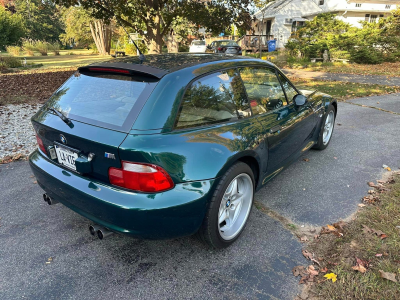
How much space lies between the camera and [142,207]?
6.28 feet

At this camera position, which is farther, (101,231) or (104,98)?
(104,98)

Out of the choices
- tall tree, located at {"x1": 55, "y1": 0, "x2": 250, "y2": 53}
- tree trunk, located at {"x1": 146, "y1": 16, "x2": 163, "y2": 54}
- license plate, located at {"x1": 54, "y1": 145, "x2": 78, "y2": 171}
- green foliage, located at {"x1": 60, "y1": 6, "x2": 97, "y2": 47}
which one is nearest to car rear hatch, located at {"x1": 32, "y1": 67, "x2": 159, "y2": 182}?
license plate, located at {"x1": 54, "y1": 145, "x2": 78, "y2": 171}

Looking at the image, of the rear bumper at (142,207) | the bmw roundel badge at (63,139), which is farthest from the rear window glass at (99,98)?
the rear bumper at (142,207)

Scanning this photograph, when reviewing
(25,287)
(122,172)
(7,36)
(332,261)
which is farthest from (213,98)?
(7,36)

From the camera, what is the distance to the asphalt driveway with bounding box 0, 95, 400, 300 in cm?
211

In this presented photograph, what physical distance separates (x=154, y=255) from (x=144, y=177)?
0.90 meters

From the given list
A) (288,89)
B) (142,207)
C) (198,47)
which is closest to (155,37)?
(288,89)

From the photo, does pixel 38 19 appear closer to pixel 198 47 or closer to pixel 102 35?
pixel 102 35

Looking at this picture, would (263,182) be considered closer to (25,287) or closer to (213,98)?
(213,98)

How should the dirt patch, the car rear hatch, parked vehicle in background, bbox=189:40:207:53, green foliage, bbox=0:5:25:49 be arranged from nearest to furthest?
1. the car rear hatch
2. the dirt patch
3. green foliage, bbox=0:5:25:49
4. parked vehicle in background, bbox=189:40:207:53

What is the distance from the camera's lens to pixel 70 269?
230 cm

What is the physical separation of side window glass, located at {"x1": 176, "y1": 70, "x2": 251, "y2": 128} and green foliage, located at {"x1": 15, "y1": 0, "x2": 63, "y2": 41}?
56.0 metres

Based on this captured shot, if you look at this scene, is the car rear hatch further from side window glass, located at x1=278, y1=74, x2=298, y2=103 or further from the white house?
the white house

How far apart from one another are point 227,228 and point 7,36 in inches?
1137
